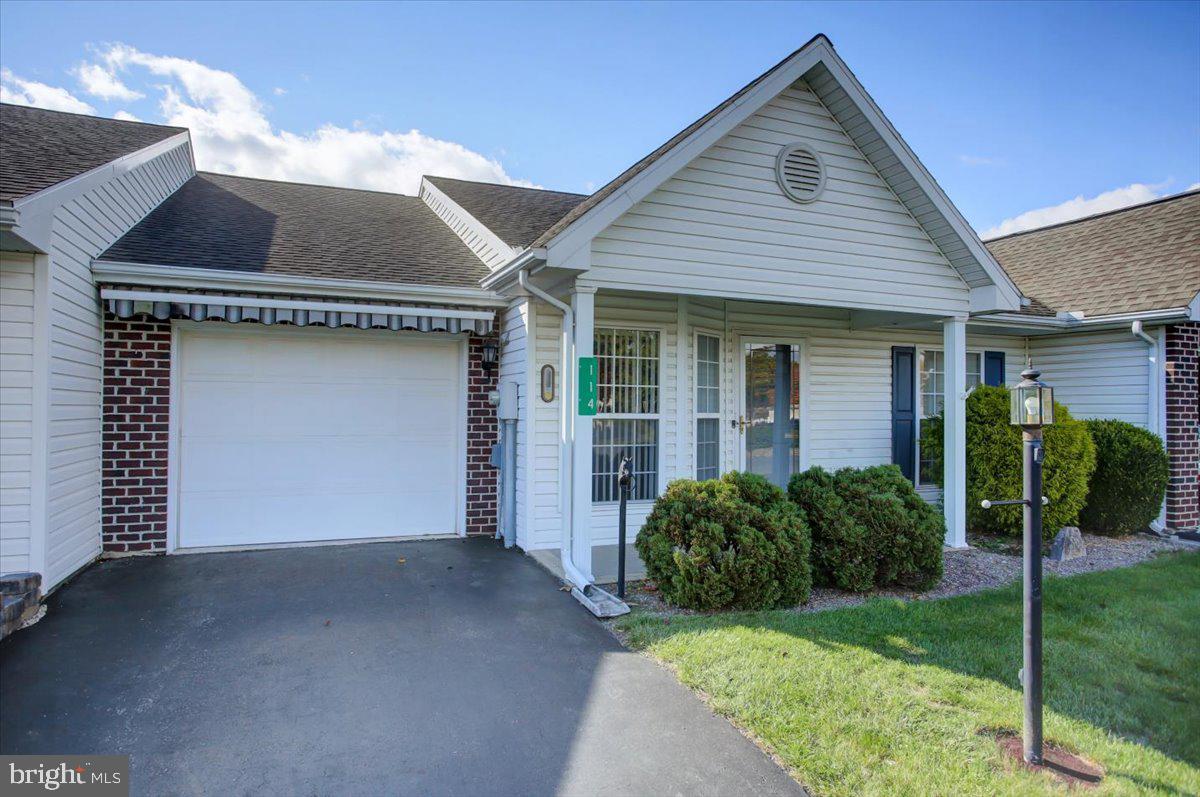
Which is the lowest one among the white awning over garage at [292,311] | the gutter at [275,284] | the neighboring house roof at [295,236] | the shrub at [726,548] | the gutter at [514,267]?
the shrub at [726,548]

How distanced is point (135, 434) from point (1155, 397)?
1288cm

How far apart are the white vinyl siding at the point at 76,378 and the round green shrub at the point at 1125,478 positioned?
11.6m

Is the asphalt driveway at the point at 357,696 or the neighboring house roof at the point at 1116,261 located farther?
the neighboring house roof at the point at 1116,261

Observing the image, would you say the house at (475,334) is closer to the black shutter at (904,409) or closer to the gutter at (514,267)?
the gutter at (514,267)

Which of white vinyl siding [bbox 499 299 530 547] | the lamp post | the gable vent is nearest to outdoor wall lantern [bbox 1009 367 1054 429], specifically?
the lamp post

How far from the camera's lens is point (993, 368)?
417 inches

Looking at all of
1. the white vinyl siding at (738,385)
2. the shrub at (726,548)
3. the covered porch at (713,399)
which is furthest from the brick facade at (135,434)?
the shrub at (726,548)

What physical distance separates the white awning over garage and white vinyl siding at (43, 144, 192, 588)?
0.37 m

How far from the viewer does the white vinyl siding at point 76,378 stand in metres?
5.28

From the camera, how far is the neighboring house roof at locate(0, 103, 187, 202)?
5094mm

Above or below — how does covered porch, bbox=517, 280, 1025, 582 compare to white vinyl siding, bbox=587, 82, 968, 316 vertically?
below

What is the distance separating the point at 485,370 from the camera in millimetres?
7707

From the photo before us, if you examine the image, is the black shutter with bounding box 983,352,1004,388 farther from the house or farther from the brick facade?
the brick facade

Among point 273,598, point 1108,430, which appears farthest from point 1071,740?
point 1108,430
